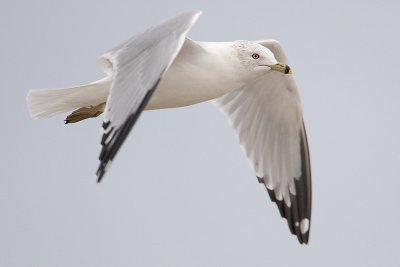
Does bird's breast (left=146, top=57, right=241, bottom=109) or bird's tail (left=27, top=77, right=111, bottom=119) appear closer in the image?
bird's breast (left=146, top=57, right=241, bottom=109)

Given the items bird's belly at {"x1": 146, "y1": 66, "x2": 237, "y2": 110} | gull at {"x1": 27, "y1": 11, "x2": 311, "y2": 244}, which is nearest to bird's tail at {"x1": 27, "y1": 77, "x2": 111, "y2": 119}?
gull at {"x1": 27, "y1": 11, "x2": 311, "y2": 244}

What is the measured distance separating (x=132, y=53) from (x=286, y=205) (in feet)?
5.35

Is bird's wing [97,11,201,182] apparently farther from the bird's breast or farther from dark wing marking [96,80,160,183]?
the bird's breast

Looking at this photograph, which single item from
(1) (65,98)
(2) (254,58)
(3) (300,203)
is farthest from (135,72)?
(3) (300,203)

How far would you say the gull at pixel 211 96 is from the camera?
12.7ft

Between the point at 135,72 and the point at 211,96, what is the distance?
63 centimetres

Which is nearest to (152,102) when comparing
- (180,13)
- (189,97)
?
(189,97)

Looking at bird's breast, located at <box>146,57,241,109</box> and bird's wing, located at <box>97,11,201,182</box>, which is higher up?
bird's wing, located at <box>97,11,201,182</box>

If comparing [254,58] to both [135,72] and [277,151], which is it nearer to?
[135,72]

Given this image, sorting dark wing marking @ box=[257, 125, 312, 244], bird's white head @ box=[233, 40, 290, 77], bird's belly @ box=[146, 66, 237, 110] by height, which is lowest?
dark wing marking @ box=[257, 125, 312, 244]

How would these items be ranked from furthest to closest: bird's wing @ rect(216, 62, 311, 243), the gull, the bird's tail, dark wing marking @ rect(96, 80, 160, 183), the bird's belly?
bird's wing @ rect(216, 62, 311, 243) → the bird's tail → the bird's belly → the gull → dark wing marking @ rect(96, 80, 160, 183)

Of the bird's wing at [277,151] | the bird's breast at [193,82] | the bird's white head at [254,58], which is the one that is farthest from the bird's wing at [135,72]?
the bird's wing at [277,151]

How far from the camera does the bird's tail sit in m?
4.63

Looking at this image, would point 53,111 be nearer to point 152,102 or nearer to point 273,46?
point 152,102
